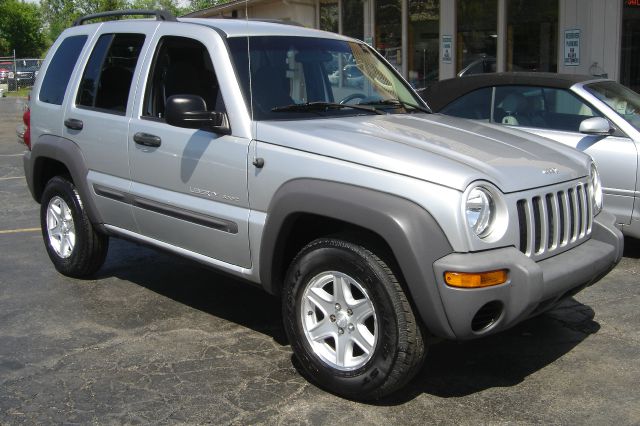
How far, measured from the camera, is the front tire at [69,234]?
5.68m

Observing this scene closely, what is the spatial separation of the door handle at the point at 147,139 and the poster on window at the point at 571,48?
927 centimetres

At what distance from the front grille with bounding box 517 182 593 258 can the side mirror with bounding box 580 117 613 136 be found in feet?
7.40

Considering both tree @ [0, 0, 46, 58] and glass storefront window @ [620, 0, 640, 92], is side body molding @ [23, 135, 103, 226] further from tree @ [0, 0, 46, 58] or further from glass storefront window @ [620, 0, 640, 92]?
tree @ [0, 0, 46, 58]

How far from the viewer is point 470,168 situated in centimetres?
354

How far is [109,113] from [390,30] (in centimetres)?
1237

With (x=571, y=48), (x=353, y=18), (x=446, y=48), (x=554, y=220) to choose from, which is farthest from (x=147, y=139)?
(x=353, y=18)

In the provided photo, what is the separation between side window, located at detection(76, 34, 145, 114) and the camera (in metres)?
5.14

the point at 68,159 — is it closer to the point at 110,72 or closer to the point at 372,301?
the point at 110,72

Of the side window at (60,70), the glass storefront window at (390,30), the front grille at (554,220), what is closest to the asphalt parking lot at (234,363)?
the front grille at (554,220)

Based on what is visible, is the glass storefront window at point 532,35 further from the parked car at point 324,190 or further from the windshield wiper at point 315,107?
the windshield wiper at point 315,107

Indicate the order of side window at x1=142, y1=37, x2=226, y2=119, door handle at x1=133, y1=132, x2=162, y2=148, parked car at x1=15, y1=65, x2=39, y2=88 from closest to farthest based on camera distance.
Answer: side window at x1=142, y1=37, x2=226, y2=119 < door handle at x1=133, y1=132, x2=162, y2=148 < parked car at x1=15, y1=65, x2=39, y2=88

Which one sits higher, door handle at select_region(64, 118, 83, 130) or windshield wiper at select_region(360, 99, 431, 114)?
windshield wiper at select_region(360, 99, 431, 114)

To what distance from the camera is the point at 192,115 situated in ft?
13.7

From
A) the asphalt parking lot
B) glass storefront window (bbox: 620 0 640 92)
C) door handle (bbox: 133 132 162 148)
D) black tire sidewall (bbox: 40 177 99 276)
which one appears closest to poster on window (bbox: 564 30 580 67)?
glass storefront window (bbox: 620 0 640 92)
